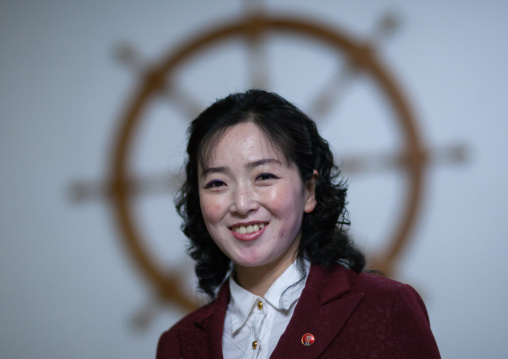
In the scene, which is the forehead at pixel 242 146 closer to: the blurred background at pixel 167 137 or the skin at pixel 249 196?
the skin at pixel 249 196

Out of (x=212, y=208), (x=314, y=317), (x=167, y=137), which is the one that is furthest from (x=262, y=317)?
(x=167, y=137)

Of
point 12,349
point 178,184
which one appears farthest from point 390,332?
point 12,349

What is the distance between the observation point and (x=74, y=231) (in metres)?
1.98

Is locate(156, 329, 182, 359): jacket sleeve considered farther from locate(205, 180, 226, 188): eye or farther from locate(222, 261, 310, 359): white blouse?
locate(205, 180, 226, 188): eye

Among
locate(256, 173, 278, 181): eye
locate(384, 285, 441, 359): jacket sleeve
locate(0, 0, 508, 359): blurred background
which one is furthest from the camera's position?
locate(0, 0, 508, 359): blurred background

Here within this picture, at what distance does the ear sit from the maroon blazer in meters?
0.13

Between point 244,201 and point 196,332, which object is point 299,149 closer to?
point 244,201

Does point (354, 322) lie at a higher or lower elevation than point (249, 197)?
lower

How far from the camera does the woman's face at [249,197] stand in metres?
0.96

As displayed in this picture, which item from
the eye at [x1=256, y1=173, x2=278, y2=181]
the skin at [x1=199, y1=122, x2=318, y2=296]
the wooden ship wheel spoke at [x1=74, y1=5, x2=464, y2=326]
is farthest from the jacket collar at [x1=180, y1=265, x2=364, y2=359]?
the wooden ship wheel spoke at [x1=74, y1=5, x2=464, y2=326]

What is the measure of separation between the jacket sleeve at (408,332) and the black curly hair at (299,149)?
0.53 feet

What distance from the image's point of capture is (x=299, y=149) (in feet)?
3.36

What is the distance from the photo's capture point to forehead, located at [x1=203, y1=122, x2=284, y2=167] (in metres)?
0.96

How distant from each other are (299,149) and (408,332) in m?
0.40
